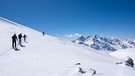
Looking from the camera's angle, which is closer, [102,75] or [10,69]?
[102,75]

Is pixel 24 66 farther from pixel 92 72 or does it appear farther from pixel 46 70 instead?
pixel 92 72

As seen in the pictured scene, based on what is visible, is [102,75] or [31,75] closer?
[102,75]

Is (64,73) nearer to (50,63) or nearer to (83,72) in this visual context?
(83,72)

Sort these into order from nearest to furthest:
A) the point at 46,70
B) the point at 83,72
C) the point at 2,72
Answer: the point at 83,72, the point at 2,72, the point at 46,70

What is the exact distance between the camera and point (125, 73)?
11.5m

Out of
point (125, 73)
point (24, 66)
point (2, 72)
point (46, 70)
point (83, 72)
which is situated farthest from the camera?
point (24, 66)

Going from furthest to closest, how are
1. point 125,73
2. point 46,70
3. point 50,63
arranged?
1. point 50,63
2. point 46,70
3. point 125,73

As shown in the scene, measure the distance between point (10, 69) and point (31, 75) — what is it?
2605mm

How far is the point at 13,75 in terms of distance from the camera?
13039 mm

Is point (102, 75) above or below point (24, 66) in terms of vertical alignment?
below

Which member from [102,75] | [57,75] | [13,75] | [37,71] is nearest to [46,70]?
[37,71]

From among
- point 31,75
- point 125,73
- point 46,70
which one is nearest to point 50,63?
point 46,70

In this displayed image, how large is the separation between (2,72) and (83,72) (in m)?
7.08

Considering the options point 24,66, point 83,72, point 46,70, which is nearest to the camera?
point 83,72
